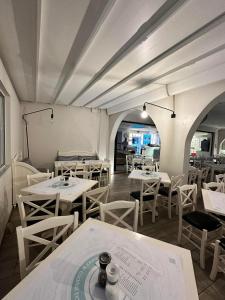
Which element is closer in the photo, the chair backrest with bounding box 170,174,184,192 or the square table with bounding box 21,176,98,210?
the square table with bounding box 21,176,98,210

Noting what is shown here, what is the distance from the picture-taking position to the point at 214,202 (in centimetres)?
222

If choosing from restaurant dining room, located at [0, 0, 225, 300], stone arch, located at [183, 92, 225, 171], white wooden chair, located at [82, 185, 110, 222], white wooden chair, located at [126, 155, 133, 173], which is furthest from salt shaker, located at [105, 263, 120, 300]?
white wooden chair, located at [126, 155, 133, 173]

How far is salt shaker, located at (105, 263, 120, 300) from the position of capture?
77 cm

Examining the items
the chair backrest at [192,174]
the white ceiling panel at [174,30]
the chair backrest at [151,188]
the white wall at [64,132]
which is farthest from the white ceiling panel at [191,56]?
the white wall at [64,132]

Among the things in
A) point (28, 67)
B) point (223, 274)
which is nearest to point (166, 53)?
point (28, 67)

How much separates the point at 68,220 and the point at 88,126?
207 inches

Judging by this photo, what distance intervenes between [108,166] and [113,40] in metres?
3.42

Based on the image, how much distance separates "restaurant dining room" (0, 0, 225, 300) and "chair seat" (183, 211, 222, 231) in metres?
0.02

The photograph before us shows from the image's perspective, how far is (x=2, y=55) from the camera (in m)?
2.28

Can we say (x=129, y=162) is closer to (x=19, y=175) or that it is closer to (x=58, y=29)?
(x=19, y=175)

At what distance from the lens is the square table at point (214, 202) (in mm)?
2012

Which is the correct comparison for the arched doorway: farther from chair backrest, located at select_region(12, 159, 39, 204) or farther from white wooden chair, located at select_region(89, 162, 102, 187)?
chair backrest, located at select_region(12, 159, 39, 204)

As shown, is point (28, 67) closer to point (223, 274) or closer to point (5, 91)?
point (5, 91)

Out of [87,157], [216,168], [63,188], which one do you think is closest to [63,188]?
[63,188]
